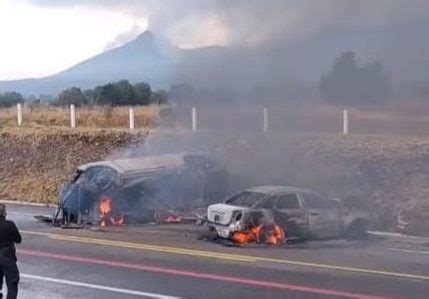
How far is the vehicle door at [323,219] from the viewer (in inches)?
711

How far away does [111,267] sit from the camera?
14453 mm

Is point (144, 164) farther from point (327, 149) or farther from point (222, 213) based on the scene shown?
point (327, 149)

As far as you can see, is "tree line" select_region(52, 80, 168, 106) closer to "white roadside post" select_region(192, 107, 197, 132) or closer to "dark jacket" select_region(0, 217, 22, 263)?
"white roadside post" select_region(192, 107, 197, 132)

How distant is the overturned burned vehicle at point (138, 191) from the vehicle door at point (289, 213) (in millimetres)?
3633

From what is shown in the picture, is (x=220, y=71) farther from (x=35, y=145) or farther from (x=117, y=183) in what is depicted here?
(x=35, y=145)

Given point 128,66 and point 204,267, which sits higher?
point 128,66

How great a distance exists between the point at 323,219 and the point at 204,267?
182 inches

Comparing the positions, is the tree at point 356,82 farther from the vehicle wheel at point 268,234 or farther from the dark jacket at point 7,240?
the dark jacket at point 7,240

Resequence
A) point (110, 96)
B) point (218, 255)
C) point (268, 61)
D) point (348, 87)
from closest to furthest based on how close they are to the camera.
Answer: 1. point (218, 255)
2. point (348, 87)
3. point (268, 61)
4. point (110, 96)

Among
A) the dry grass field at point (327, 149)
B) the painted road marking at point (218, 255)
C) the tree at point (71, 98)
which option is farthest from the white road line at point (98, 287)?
the tree at point (71, 98)

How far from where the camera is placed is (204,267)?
14.3 m

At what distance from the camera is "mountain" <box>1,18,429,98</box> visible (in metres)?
17.3

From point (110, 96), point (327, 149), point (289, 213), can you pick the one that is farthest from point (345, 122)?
point (110, 96)

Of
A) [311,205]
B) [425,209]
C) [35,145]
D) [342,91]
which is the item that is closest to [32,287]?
[311,205]
